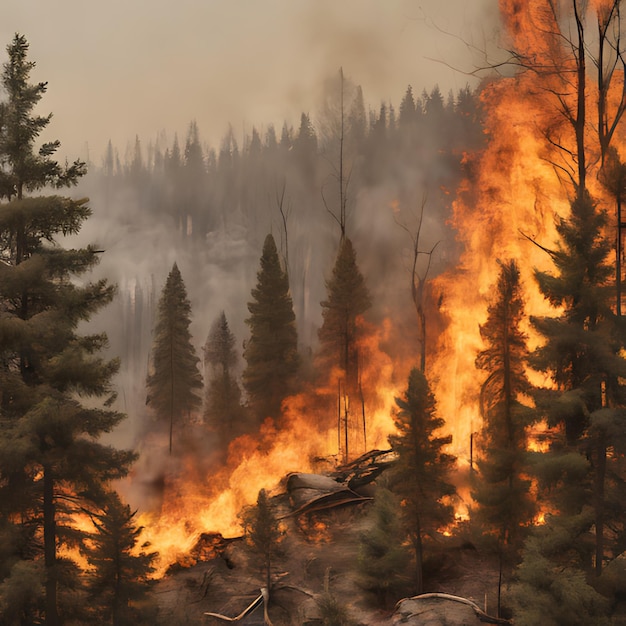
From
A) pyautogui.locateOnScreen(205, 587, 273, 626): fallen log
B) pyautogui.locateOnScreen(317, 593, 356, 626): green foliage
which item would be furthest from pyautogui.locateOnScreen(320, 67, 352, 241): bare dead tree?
pyautogui.locateOnScreen(317, 593, 356, 626): green foliage

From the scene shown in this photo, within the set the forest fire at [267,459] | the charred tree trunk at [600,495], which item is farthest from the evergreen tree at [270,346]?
the charred tree trunk at [600,495]

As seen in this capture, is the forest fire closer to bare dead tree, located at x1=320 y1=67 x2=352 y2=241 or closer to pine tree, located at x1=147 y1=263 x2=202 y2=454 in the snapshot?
pine tree, located at x1=147 y1=263 x2=202 y2=454

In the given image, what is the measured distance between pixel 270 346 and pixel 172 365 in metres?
8.67

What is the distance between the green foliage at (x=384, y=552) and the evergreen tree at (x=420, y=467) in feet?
2.00

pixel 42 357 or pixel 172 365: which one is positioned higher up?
pixel 172 365

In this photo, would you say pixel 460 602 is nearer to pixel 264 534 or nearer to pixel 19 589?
pixel 264 534

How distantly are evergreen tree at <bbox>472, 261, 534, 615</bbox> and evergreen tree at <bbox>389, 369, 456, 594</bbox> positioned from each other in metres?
1.42

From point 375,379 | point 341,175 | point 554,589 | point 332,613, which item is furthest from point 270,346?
point 554,589

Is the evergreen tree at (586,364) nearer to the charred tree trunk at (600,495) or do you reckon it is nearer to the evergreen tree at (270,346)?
the charred tree trunk at (600,495)

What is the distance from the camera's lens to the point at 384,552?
56.6 ft

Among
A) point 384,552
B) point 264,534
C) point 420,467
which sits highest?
point 420,467

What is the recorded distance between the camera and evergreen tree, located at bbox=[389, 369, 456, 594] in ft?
53.6

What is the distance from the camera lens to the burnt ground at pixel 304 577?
1703 centimetres

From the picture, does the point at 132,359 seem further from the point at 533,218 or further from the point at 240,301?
the point at 533,218
